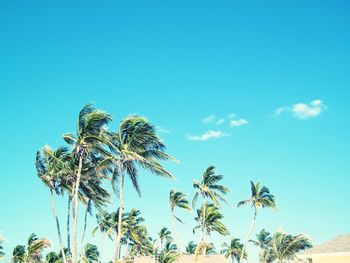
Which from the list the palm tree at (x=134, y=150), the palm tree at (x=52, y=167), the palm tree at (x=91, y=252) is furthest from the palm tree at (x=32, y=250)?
the palm tree at (x=91, y=252)

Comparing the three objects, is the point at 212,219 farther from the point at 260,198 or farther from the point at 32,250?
the point at 32,250

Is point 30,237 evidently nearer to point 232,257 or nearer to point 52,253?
point 52,253

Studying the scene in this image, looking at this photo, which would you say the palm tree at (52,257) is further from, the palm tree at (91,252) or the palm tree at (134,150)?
the palm tree at (134,150)

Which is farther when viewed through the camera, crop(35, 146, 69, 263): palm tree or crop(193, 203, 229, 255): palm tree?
crop(193, 203, 229, 255): palm tree

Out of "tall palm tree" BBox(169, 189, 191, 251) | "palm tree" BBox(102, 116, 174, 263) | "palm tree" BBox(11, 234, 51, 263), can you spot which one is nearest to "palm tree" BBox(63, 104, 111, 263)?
"palm tree" BBox(102, 116, 174, 263)

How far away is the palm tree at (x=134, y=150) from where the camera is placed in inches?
961

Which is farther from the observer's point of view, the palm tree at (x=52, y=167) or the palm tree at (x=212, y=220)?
the palm tree at (x=212, y=220)

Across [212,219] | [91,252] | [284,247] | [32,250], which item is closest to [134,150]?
[32,250]

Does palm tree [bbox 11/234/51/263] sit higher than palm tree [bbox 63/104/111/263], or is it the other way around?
palm tree [bbox 63/104/111/263]

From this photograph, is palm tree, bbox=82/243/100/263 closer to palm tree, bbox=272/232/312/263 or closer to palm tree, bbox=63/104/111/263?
palm tree, bbox=272/232/312/263

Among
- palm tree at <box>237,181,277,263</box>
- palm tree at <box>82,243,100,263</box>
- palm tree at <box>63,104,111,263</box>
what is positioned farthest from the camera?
palm tree at <box>82,243,100,263</box>

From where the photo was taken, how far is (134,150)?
25.0m

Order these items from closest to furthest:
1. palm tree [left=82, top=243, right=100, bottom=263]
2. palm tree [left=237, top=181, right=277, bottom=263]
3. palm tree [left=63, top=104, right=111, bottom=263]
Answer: palm tree [left=63, top=104, right=111, bottom=263]
palm tree [left=237, top=181, right=277, bottom=263]
palm tree [left=82, top=243, right=100, bottom=263]

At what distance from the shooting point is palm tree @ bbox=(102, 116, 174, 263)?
24406 mm
